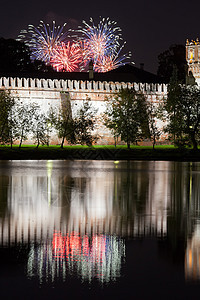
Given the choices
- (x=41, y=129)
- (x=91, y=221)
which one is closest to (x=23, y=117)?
(x=41, y=129)

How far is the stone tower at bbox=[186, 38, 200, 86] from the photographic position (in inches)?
2645

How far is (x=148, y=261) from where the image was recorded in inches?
276

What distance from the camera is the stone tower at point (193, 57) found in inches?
2645

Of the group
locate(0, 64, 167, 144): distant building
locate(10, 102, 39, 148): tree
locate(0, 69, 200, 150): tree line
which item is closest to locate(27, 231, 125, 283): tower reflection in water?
locate(0, 69, 200, 150): tree line

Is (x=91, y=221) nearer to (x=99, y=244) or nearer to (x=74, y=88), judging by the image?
(x=99, y=244)

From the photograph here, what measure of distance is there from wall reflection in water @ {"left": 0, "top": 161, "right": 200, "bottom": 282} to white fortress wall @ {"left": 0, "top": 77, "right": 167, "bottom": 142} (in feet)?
124

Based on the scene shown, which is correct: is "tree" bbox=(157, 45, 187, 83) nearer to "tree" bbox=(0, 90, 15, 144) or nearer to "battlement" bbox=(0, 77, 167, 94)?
"battlement" bbox=(0, 77, 167, 94)

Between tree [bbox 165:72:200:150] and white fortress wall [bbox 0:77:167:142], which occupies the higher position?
white fortress wall [bbox 0:77:167:142]

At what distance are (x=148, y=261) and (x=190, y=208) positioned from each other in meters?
4.83

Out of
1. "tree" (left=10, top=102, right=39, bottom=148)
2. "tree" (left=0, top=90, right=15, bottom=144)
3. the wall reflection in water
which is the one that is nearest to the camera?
the wall reflection in water

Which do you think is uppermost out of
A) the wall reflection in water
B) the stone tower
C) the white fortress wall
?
the stone tower

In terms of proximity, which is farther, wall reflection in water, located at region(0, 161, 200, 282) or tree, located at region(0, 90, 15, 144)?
tree, located at region(0, 90, 15, 144)

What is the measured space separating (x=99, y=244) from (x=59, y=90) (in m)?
47.9

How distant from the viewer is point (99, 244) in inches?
312
